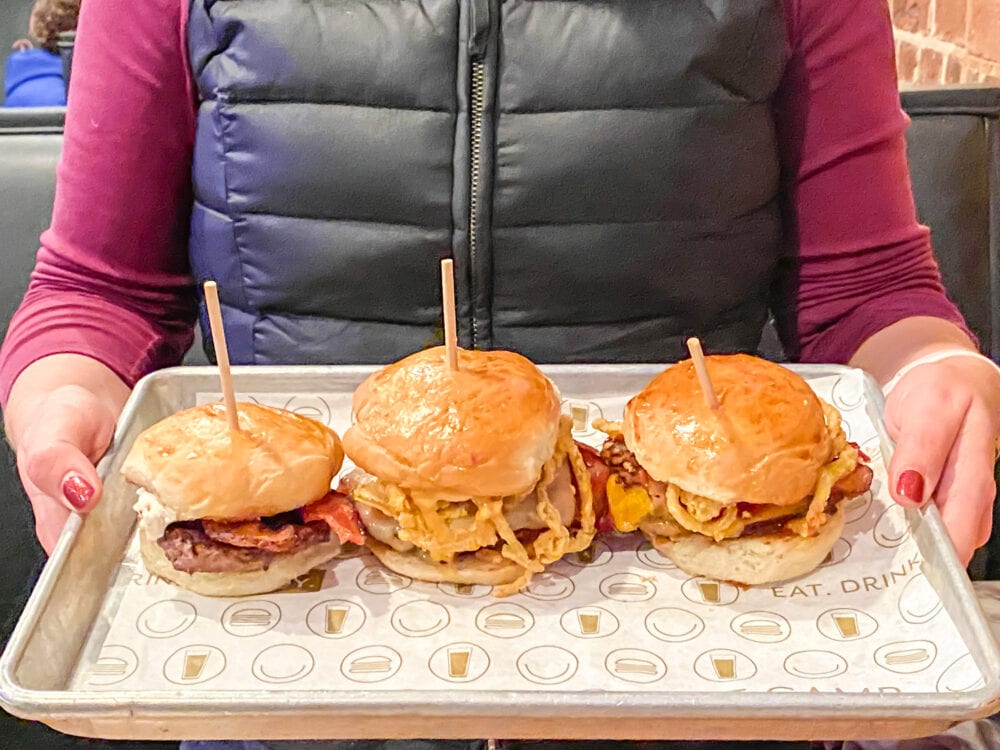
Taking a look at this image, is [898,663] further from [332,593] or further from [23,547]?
[23,547]

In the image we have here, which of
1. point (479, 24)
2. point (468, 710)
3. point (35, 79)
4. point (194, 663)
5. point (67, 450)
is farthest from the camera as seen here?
point (35, 79)

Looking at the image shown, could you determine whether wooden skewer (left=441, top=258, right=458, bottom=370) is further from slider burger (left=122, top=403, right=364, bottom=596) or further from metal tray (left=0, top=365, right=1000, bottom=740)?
metal tray (left=0, top=365, right=1000, bottom=740)

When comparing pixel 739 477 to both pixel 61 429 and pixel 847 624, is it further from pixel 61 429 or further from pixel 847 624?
pixel 61 429

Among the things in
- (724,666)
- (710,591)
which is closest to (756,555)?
(710,591)

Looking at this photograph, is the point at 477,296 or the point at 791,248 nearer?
the point at 477,296

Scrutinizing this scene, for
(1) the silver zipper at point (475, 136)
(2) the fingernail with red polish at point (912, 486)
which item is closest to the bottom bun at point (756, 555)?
(2) the fingernail with red polish at point (912, 486)

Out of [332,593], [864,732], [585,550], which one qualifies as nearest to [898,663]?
[864,732]
